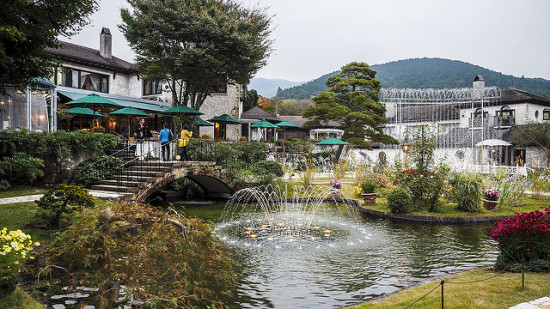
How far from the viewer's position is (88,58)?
28297 millimetres

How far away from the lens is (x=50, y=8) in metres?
8.79

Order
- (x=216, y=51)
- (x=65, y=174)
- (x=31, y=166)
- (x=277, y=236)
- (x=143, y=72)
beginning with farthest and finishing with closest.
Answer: (x=143, y=72) → (x=216, y=51) → (x=65, y=174) → (x=31, y=166) → (x=277, y=236)

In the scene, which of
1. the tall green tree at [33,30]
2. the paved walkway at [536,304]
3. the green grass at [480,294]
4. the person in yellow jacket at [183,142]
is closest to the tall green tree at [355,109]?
the person in yellow jacket at [183,142]

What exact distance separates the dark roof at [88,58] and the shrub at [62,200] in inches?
794

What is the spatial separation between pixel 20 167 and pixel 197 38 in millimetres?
12392

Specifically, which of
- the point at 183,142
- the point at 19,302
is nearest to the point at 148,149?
the point at 183,142

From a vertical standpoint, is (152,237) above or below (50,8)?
below

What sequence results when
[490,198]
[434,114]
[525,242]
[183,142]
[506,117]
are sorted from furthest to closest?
1. [434,114]
2. [506,117]
3. [183,142]
4. [490,198]
5. [525,242]

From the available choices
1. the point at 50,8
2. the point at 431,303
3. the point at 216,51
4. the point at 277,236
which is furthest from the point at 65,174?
the point at 431,303

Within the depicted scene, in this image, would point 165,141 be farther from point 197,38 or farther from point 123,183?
point 197,38

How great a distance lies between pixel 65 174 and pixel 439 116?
40.2 meters

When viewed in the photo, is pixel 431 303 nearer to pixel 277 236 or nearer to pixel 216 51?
pixel 277 236

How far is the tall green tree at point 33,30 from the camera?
312 inches

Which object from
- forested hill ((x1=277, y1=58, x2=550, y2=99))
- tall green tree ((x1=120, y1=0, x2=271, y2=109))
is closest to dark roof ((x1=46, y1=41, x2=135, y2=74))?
tall green tree ((x1=120, y1=0, x2=271, y2=109))
